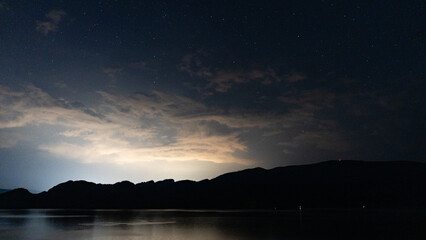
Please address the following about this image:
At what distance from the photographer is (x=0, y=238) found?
144 ft

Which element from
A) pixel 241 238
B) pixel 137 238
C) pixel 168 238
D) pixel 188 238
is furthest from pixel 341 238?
pixel 137 238

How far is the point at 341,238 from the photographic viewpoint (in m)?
41.3

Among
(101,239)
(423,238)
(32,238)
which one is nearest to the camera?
(423,238)

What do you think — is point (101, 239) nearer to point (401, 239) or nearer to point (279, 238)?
point (279, 238)

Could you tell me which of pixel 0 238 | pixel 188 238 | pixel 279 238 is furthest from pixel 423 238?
pixel 0 238

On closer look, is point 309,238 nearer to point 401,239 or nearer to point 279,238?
point 279,238

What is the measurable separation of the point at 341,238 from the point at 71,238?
33.3 m

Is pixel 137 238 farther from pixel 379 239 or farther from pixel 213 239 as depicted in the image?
pixel 379 239

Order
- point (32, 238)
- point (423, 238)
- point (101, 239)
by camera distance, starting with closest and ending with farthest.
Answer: point (423, 238)
point (101, 239)
point (32, 238)

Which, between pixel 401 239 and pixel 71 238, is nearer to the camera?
pixel 401 239

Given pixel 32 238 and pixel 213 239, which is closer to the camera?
pixel 213 239

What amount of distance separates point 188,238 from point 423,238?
27250 millimetres

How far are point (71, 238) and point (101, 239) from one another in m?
4.42

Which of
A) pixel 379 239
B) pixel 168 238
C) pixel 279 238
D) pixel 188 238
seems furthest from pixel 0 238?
pixel 379 239
